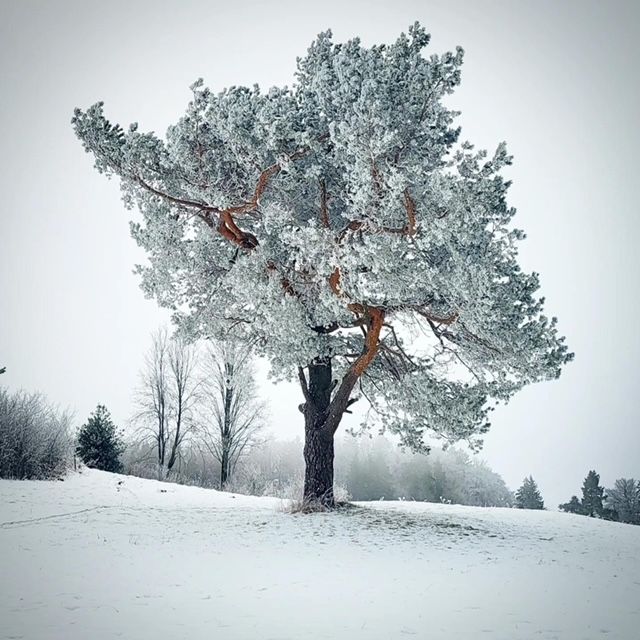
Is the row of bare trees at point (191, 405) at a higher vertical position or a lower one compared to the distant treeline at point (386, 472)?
higher

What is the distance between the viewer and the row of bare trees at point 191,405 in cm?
2222

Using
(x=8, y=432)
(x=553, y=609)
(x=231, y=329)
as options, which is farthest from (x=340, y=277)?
(x=8, y=432)

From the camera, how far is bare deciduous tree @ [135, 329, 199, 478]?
23.4 metres

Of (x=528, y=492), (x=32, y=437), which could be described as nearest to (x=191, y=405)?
(x=32, y=437)

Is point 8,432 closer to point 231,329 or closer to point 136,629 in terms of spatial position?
point 231,329

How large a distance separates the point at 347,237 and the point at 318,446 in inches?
221

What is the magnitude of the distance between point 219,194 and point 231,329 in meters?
4.33

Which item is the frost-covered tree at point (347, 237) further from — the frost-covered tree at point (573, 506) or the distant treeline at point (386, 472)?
the frost-covered tree at point (573, 506)

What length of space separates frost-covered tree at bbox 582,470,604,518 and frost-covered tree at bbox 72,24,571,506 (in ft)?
123

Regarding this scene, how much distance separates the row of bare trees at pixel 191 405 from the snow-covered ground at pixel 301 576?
11306mm

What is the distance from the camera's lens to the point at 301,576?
18.8 ft

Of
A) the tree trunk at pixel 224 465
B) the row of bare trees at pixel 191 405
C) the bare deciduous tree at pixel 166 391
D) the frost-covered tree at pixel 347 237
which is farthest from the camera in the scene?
the bare deciduous tree at pixel 166 391

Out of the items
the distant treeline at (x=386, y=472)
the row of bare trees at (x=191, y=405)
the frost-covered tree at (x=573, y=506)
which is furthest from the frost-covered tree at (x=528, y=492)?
the row of bare trees at (x=191, y=405)

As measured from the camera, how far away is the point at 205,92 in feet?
29.5
